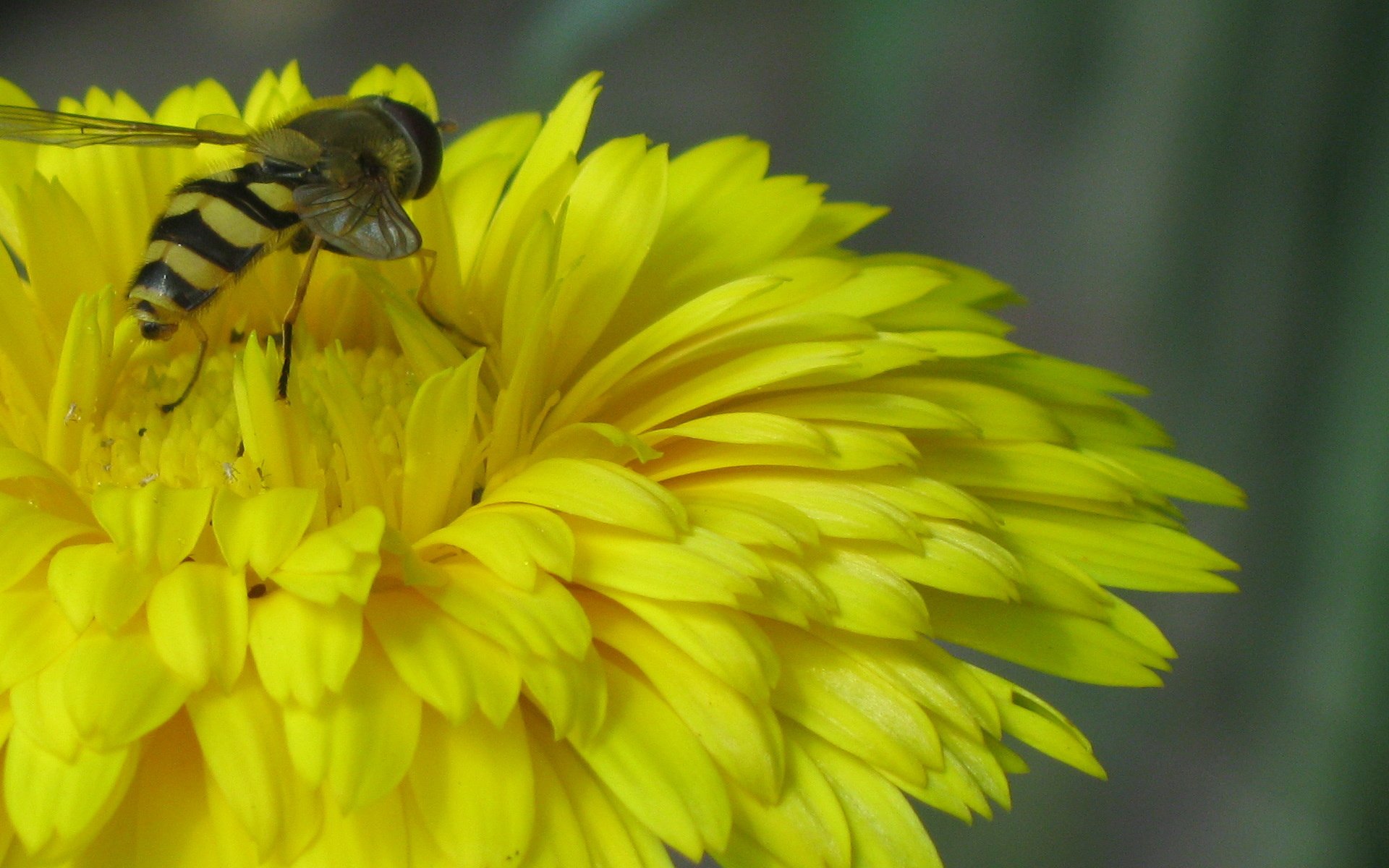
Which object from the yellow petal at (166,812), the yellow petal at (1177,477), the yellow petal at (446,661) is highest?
the yellow petal at (1177,477)

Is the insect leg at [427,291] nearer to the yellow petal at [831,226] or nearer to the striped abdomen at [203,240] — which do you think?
the striped abdomen at [203,240]

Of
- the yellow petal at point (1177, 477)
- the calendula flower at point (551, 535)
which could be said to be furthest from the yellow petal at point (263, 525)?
the yellow petal at point (1177, 477)

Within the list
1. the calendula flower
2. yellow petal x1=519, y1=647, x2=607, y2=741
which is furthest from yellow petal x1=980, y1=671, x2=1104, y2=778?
yellow petal x1=519, y1=647, x2=607, y2=741

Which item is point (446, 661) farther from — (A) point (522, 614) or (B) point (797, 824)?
(B) point (797, 824)

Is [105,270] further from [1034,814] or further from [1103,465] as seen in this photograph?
[1034,814]

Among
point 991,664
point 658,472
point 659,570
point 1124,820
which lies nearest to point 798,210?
point 658,472

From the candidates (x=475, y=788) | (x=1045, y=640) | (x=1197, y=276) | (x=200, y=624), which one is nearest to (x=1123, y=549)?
(x=1045, y=640)
